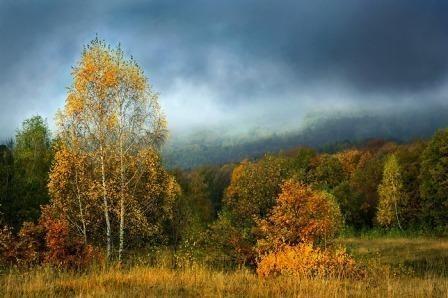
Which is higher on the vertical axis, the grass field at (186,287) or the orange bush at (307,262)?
the grass field at (186,287)

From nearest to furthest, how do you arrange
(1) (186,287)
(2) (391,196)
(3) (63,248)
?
1. (1) (186,287)
2. (3) (63,248)
3. (2) (391,196)

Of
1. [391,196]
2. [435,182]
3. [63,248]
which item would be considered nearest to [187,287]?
[63,248]

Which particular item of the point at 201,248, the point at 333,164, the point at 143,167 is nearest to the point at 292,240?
the point at 201,248

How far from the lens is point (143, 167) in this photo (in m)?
31.9

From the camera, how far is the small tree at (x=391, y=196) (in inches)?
3524

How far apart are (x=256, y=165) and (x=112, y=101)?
14.0m

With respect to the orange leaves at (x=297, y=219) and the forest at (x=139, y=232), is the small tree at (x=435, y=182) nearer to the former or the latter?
the forest at (x=139, y=232)

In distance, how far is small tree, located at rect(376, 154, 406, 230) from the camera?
294 ft

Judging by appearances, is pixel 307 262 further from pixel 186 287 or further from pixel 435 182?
pixel 435 182

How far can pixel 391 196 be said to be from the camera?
90.1 metres

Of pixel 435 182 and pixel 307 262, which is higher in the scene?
pixel 435 182

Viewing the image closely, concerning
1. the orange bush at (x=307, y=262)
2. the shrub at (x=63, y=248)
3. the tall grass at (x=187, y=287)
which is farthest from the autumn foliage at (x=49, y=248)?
the orange bush at (x=307, y=262)

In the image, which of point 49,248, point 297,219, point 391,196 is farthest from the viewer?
point 391,196

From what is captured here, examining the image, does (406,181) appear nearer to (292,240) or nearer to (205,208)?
(205,208)
